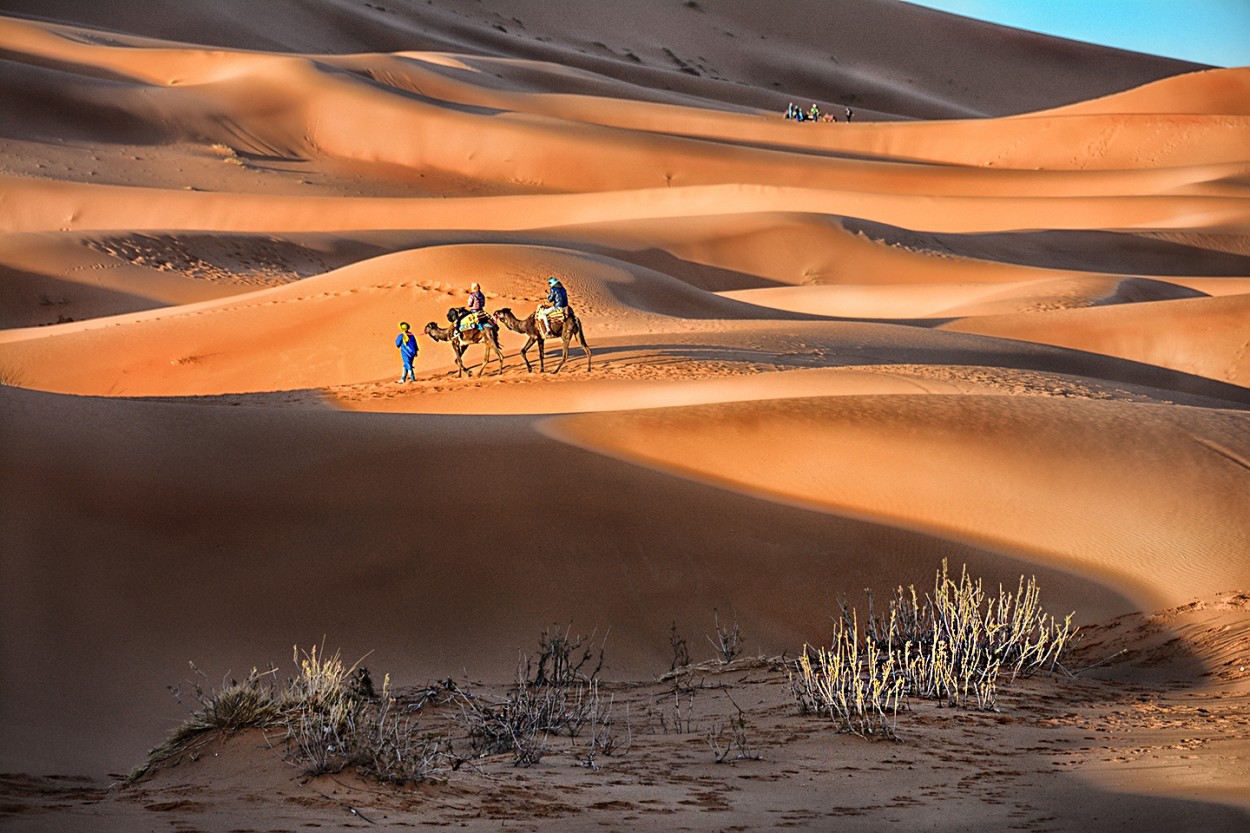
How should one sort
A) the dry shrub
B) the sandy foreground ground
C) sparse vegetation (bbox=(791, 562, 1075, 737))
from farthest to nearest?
1. sparse vegetation (bbox=(791, 562, 1075, 737))
2. the sandy foreground ground
3. the dry shrub

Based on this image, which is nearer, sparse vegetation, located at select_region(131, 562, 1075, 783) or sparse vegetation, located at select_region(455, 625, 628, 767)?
sparse vegetation, located at select_region(131, 562, 1075, 783)

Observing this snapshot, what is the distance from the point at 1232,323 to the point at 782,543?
42.6ft

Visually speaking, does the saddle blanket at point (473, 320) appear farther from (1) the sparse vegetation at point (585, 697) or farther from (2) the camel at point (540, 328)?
(1) the sparse vegetation at point (585, 697)

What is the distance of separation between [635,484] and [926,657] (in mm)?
3031

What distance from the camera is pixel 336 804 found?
5.02m

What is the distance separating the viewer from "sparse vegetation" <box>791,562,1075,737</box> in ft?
22.0

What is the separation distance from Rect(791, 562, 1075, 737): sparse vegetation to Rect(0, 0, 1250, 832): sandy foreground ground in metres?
0.17

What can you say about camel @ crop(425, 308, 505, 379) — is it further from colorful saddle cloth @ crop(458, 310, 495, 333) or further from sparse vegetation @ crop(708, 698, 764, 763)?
sparse vegetation @ crop(708, 698, 764, 763)

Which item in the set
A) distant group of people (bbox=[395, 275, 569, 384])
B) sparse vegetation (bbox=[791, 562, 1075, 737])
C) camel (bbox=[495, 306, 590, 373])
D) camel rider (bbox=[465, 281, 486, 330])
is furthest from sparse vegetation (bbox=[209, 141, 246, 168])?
sparse vegetation (bbox=[791, 562, 1075, 737])

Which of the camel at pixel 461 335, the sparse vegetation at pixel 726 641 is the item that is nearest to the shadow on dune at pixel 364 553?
the sparse vegetation at pixel 726 641

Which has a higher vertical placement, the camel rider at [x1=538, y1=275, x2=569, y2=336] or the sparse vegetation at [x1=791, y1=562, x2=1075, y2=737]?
the camel rider at [x1=538, y1=275, x2=569, y2=336]

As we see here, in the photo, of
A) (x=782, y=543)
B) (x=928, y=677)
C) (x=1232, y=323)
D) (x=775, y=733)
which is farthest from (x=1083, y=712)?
(x=1232, y=323)

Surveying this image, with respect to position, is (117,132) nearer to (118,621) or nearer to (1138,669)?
(118,621)

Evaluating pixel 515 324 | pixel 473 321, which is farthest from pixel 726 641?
pixel 473 321
